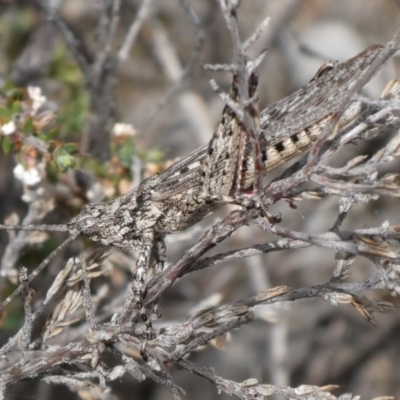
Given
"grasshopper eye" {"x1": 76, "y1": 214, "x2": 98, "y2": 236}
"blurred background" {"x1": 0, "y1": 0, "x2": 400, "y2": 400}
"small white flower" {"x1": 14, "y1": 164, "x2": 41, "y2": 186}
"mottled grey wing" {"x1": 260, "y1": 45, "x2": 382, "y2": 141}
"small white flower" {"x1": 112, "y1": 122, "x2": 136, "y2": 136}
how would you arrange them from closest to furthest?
"mottled grey wing" {"x1": 260, "y1": 45, "x2": 382, "y2": 141}
"grasshopper eye" {"x1": 76, "y1": 214, "x2": 98, "y2": 236}
"small white flower" {"x1": 14, "y1": 164, "x2": 41, "y2": 186}
"small white flower" {"x1": 112, "y1": 122, "x2": 136, "y2": 136}
"blurred background" {"x1": 0, "y1": 0, "x2": 400, "y2": 400}

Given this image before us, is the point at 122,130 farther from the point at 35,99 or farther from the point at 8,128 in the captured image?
the point at 8,128

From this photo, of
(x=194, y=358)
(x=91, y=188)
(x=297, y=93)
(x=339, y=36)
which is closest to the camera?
(x=297, y=93)

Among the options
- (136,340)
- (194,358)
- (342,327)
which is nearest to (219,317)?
(136,340)

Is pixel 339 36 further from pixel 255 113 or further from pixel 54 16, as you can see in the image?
pixel 255 113

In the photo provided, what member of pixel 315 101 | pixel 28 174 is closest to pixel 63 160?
pixel 28 174

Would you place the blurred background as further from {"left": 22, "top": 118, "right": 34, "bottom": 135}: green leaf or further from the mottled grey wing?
the mottled grey wing

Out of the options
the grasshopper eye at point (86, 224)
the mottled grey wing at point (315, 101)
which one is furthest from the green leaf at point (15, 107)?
the mottled grey wing at point (315, 101)

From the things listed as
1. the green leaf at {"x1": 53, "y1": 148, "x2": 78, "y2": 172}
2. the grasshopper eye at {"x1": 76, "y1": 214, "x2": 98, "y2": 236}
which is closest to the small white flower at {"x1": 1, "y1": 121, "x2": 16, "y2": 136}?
the green leaf at {"x1": 53, "y1": 148, "x2": 78, "y2": 172}

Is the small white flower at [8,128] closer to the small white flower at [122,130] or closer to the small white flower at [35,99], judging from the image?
the small white flower at [35,99]
